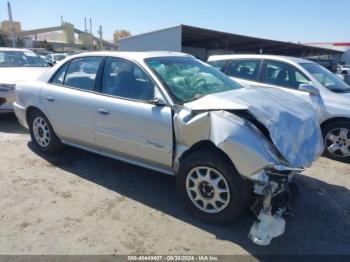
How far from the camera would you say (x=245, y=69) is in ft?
21.7

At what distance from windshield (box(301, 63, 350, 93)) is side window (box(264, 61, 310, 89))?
212mm

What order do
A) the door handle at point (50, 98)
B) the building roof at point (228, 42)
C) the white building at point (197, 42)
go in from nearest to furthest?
the door handle at point (50, 98) < the white building at point (197, 42) < the building roof at point (228, 42)

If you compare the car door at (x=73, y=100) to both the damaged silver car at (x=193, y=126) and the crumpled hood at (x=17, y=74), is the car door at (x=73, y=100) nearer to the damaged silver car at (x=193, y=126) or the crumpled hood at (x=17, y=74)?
the damaged silver car at (x=193, y=126)

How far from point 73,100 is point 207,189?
7.09 ft

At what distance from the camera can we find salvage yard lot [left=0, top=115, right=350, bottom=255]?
2.99 metres

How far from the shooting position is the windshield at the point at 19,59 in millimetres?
8258

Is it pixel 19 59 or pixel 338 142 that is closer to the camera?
pixel 338 142

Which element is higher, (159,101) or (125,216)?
(159,101)

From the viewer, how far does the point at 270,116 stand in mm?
3059

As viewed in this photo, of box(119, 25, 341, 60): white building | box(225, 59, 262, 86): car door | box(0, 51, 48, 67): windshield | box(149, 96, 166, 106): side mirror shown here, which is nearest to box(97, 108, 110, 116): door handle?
box(149, 96, 166, 106): side mirror

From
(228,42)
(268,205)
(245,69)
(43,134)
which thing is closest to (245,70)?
(245,69)

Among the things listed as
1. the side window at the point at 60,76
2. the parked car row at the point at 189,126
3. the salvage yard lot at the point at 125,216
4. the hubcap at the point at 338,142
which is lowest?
the salvage yard lot at the point at 125,216

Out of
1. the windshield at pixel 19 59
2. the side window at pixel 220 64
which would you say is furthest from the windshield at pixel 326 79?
the windshield at pixel 19 59

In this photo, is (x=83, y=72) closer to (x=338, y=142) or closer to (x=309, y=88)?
(x=309, y=88)
